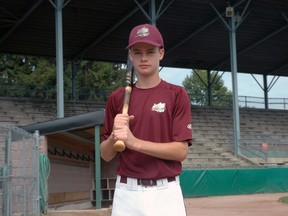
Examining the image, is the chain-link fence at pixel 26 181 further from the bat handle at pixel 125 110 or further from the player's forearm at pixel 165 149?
the player's forearm at pixel 165 149

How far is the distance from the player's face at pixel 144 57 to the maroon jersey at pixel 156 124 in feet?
0.43

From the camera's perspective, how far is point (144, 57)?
9.36 feet

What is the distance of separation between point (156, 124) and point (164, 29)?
1083 inches

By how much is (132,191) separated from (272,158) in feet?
86.0

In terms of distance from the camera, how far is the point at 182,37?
104 feet

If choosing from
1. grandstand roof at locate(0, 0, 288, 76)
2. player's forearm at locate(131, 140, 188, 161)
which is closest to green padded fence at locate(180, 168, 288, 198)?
grandstand roof at locate(0, 0, 288, 76)

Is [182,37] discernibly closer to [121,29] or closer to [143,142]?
[121,29]

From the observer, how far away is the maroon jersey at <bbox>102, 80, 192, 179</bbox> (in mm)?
2842

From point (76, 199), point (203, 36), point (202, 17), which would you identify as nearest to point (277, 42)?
point (203, 36)

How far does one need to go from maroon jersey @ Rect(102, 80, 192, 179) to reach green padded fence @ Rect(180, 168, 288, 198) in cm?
2019

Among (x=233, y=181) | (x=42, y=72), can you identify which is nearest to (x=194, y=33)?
(x=233, y=181)

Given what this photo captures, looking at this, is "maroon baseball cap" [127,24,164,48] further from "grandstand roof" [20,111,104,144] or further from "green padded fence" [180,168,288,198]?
"green padded fence" [180,168,288,198]

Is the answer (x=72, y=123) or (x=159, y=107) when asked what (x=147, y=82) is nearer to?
(x=159, y=107)

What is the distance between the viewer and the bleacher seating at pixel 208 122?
27.3 m
